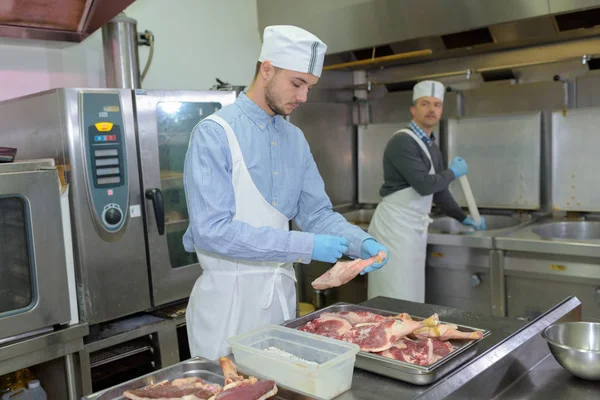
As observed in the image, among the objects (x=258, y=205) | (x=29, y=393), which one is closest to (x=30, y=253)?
(x=29, y=393)

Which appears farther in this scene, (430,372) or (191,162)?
(191,162)

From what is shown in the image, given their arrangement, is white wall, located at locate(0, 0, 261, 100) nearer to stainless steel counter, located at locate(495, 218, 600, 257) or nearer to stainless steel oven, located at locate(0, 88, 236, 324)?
stainless steel oven, located at locate(0, 88, 236, 324)

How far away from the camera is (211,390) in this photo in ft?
4.34

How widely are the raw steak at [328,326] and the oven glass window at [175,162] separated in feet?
3.85

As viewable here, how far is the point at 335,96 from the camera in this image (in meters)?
4.48

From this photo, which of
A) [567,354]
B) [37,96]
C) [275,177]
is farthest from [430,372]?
[37,96]

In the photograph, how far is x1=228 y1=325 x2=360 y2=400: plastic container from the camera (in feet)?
4.20

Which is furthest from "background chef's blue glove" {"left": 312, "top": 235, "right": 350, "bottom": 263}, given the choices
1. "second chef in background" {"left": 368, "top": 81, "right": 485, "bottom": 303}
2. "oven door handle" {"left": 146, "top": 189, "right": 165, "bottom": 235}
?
"second chef in background" {"left": 368, "top": 81, "right": 485, "bottom": 303}

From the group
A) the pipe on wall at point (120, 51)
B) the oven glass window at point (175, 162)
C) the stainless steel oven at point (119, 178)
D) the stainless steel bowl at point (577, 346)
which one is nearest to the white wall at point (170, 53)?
the pipe on wall at point (120, 51)

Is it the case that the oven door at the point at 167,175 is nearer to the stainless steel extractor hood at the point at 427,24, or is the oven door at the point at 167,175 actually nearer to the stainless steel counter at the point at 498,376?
the stainless steel counter at the point at 498,376

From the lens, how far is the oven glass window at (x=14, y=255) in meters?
2.12

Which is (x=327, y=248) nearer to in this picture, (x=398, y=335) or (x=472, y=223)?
(x=398, y=335)

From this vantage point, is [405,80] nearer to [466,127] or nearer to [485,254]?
[466,127]

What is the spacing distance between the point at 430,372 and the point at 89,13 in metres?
2.40
